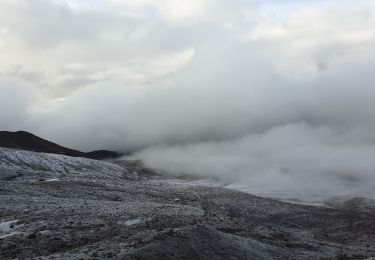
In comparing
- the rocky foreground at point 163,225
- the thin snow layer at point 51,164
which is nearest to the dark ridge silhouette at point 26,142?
the thin snow layer at point 51,164

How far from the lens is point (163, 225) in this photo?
2138 centimetres

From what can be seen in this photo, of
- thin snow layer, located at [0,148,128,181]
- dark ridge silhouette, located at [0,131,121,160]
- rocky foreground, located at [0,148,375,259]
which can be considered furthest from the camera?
dark ridge silhouette, located at [0,131,121,160]

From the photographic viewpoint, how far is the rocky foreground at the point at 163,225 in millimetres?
15812

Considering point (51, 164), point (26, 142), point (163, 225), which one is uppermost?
point (26, 142)

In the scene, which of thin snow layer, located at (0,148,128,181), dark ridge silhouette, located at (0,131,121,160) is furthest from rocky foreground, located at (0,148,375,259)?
dark ridge silhouette, located at (0,131,121,160)

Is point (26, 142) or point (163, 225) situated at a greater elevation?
point (26, 142)

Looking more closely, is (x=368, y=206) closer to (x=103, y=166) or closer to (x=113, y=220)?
(x=113, y=220)

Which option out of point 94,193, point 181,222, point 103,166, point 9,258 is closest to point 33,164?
point 103,166

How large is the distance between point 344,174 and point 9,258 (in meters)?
68.3

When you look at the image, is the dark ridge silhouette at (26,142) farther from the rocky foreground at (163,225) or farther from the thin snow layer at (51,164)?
the rocky foreground at (163,225)

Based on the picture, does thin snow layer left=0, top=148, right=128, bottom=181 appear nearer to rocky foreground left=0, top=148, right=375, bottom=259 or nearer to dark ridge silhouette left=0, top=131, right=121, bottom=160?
rocky foreground left=0, top=148, right=375, bottom=259

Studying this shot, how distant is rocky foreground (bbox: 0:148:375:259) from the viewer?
1581cm

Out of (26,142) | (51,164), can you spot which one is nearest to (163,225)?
(51,164)

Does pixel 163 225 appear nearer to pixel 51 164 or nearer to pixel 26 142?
pixel 51 164
